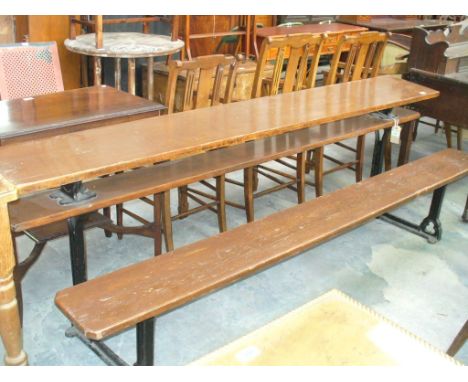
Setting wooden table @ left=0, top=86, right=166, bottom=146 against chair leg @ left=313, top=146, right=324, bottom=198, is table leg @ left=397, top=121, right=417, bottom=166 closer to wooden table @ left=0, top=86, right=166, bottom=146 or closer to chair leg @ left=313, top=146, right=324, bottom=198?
chair leg @ left=313, top=146, right=324, bottom=198

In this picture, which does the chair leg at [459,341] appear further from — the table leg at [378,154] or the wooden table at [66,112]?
the wooden table at [66,112]

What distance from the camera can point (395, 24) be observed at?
6738mm

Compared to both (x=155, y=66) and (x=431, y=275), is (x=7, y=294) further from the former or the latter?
(x=155, y=66)

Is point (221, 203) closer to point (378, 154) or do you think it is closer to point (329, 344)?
point (378, 154)

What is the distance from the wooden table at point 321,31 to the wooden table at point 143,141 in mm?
2264

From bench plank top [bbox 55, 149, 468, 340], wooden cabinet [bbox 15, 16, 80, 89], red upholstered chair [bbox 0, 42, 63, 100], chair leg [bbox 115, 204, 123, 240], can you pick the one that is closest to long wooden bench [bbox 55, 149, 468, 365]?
bench plank top [bbox 55, 149, 468, 340]

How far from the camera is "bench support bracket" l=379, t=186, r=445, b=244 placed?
3.45 metres

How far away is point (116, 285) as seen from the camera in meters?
1.96

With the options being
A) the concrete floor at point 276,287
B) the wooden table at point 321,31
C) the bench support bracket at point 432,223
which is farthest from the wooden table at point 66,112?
the wooden table at point 321,31

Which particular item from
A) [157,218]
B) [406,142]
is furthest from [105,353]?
[406,142]

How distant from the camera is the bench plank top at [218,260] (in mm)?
1842

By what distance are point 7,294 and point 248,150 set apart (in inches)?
65.1

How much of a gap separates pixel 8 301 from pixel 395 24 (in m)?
5.95

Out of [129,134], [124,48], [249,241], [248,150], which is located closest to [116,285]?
[249,241]
